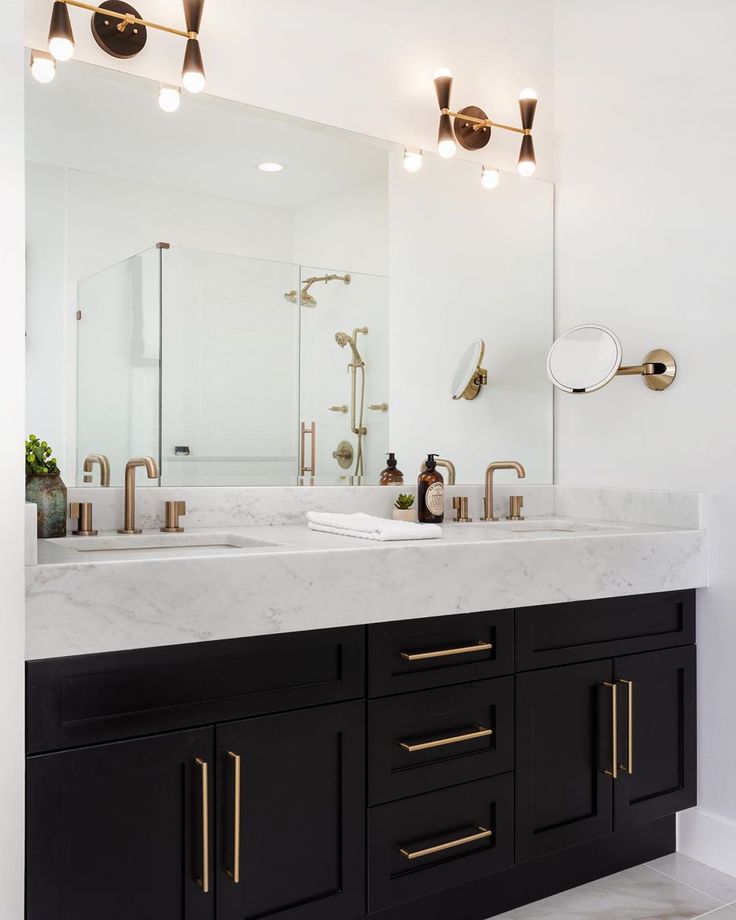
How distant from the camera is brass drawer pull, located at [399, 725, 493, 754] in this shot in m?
1.77

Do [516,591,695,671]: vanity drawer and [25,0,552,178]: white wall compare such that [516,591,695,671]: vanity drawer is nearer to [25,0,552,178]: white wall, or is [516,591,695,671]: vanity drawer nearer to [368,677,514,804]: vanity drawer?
[368,677,514,804]: vanity drawer

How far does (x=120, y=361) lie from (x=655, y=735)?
170cm

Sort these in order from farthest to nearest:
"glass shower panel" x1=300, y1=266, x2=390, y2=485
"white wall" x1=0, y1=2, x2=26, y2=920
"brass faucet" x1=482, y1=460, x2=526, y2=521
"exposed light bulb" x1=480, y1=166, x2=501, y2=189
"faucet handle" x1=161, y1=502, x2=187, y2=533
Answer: "exposed light bulb" x1=480, y1=166, x2=501, y2=189, "brass faucet" x1=482, y1=460, x2=526, y2=521, "glass shower panel" x1=300, y1=266, x2=390, y2=485, "faucet handle" x1=161, y1=502, x2=187, y2=533, "white wall" x1=0, y1=2, x2=26, y2=920

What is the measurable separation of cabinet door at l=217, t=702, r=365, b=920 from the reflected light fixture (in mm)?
1569

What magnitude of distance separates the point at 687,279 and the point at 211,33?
1463 mm

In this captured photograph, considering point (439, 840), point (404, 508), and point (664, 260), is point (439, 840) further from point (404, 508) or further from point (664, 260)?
point (664, 260)

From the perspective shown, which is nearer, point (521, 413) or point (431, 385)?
point (431, 385)

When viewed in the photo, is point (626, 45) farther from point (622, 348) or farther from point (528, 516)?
point (528, 516)

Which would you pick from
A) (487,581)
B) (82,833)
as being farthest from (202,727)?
(487,581)

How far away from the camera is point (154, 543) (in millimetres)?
2004

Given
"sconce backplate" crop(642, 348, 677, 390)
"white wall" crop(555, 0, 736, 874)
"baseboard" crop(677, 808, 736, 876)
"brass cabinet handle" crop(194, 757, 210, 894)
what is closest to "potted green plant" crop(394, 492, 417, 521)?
"white wall" crop(555, 0, 736, 874)

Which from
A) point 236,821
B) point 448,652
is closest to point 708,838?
point 448,652

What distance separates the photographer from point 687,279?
2369 mm

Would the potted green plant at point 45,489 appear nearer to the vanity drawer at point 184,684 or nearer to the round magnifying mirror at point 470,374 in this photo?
the vanity drawer at point 184,684
